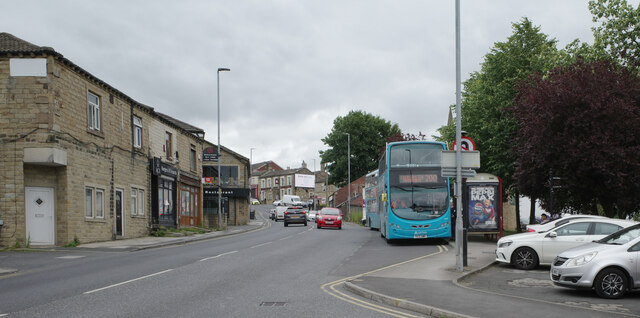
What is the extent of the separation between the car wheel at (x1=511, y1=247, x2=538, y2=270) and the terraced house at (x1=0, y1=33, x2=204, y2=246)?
634 inches

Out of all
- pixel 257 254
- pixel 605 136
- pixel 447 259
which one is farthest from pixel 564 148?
pixel 257 254

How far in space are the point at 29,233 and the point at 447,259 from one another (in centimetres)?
1505

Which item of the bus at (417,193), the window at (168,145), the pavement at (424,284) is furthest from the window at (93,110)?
the bus at (417,193)

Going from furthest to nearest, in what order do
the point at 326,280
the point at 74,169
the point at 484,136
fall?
the point at 484,136
the point at 74,169
the point at 326,280

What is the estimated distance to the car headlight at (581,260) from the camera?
35.3 feet

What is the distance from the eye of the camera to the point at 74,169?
22.8 metres

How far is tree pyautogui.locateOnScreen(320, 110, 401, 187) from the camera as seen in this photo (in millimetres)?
76312

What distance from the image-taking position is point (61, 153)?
70.9ft

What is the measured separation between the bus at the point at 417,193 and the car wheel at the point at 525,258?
25.1 feet

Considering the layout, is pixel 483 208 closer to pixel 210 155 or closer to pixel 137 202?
pixel 137 202

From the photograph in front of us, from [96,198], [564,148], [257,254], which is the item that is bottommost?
[257,254]

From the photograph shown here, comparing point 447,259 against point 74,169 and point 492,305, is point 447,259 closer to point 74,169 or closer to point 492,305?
point 492,305

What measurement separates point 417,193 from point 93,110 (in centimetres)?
1453

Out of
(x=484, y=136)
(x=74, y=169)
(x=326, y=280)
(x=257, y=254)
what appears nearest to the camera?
(x=326, y=280)
